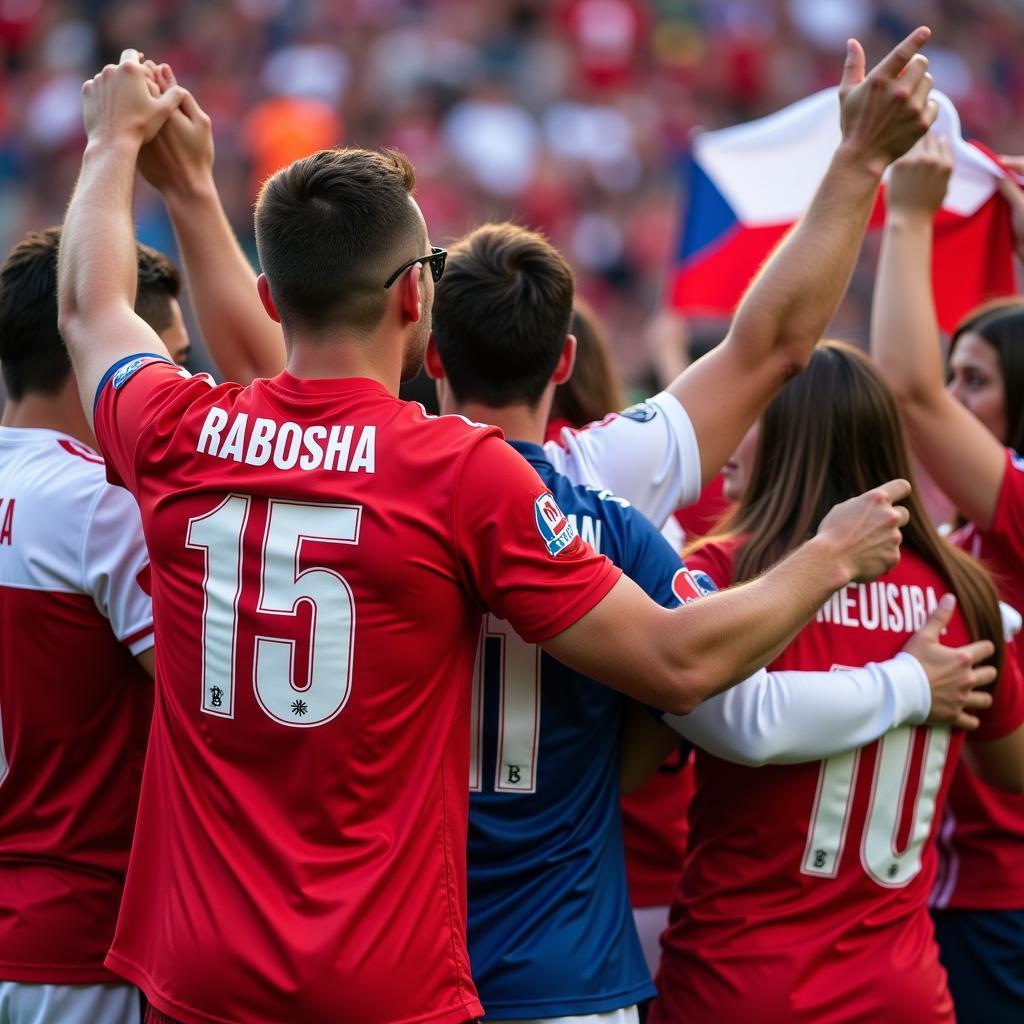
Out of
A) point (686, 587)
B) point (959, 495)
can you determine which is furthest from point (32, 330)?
point (959, 495)

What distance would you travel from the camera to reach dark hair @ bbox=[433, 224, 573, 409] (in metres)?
→ 3.00

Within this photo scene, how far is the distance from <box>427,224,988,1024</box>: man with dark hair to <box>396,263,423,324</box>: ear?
386mm

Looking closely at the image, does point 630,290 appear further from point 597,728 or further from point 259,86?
point 597,728

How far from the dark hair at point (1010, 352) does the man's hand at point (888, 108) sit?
3.77ft

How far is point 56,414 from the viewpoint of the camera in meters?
3.22

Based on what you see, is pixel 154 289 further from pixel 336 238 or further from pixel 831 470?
pixel 831 470

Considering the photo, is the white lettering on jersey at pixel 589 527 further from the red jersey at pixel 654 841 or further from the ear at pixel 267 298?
the red jersey at pixel 654 841

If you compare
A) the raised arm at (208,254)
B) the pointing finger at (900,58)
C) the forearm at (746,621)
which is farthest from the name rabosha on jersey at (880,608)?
the raised arm at (208,254)

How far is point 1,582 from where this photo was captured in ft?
9.91

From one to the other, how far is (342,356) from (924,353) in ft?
5.75

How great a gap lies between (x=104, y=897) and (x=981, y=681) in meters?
1.88

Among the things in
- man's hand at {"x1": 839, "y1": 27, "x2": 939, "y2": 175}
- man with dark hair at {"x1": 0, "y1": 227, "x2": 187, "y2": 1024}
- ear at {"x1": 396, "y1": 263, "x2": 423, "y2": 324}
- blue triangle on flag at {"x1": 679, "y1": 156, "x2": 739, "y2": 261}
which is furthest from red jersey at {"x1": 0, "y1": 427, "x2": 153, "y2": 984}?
blue triangle on flag at {"x1": 679, "y1": 156, "x2": 739, "y2": 261}

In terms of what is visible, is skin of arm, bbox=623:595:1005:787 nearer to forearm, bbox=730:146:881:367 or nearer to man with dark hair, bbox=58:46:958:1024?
man with dark hair, bbox=58:46:958:1024

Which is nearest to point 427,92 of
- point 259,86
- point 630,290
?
point 259,86
